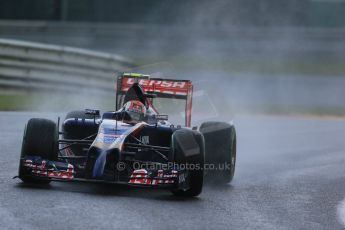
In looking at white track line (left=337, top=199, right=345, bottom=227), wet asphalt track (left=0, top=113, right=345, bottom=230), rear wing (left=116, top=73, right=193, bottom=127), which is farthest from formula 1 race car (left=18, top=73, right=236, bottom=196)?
white track line (left=337, top=199, right=345, bottom=227)

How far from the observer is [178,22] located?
2392cm

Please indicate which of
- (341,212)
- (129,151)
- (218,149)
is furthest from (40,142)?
(341,212)

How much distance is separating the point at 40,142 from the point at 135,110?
52.6 inches

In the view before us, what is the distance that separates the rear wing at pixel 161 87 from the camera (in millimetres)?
10938

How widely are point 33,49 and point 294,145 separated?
5776mm

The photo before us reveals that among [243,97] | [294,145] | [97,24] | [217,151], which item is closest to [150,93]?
[217,151]

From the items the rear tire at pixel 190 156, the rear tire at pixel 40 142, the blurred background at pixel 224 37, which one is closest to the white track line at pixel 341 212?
the rear tire at pixel 190 156

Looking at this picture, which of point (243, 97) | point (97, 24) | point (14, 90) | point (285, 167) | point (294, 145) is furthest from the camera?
point (97, 24)

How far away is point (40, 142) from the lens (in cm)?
905

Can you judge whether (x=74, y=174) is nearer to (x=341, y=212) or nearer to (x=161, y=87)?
(x=341, y=212)

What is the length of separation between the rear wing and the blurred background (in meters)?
9.12

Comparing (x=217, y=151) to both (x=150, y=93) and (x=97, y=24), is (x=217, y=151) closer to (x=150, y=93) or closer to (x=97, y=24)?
(x=150, y=93)

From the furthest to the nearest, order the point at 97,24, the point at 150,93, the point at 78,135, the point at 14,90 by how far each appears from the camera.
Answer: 1. the point at 97,24
2. the point at 14,90
3. the point at 150,93
4. the point at 78,135

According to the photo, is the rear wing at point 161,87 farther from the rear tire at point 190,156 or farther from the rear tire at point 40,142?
the rear tire at point 40,142
